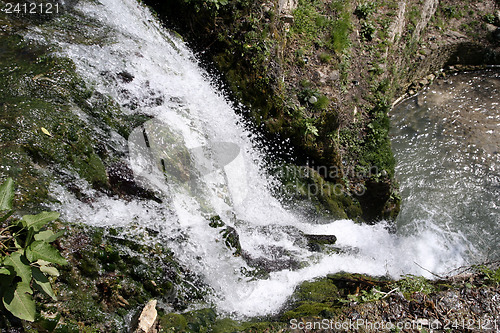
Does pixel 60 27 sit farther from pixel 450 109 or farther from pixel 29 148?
pixel 450 109

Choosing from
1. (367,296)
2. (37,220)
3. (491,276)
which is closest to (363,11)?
(491,276)

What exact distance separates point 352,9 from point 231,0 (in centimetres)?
343

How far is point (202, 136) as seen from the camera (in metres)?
6.01

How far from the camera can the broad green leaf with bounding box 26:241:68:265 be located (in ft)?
9.24

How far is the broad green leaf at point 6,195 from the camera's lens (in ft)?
9.76

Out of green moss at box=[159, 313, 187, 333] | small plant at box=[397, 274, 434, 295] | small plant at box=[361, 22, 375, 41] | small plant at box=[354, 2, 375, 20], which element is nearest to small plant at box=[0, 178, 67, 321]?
green moss at box=[159, 313, 187, 333]

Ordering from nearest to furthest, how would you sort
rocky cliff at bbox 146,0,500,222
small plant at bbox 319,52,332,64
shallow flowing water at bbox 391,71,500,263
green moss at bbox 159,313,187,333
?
green moss at bbox 159,313,187,333 < rocky cliff at bbox 146,0,500,222 < small plant at bbox 319,52,332,64 < shallow flowing water at bbox 391,71,500,263

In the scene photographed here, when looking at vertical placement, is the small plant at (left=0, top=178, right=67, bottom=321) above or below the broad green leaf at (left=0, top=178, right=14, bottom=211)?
below

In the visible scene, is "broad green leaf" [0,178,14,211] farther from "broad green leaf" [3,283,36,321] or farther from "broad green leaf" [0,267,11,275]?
"broad green leaf" [3,283,36,321]

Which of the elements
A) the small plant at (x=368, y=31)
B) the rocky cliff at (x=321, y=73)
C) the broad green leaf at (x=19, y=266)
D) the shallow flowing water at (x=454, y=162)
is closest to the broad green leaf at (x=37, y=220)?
the broad green leaf at (x=19, y=266)

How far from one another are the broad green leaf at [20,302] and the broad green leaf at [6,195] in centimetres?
67

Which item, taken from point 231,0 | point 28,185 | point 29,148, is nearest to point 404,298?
point 28,185

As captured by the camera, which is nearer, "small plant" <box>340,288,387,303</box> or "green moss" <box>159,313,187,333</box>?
"green moss" <box>159,313,187,333</box>

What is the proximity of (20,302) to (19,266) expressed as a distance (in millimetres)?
280
